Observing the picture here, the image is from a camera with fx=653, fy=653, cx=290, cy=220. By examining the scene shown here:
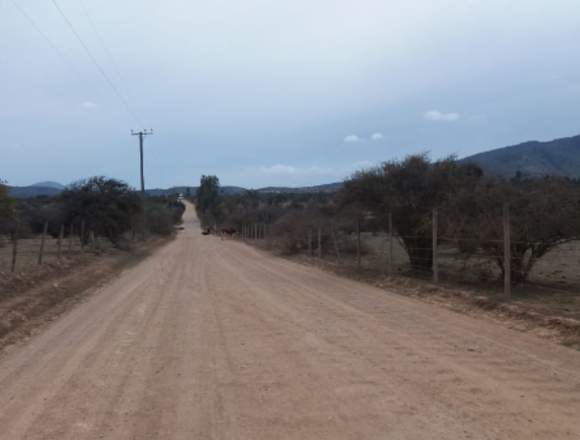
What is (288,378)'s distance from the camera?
7742 mm

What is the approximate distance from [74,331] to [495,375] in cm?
790

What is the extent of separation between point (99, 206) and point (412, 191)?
1185 inches

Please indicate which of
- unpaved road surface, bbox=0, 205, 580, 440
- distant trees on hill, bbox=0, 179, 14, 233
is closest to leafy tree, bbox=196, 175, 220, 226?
distant trees on hill, bbox=0, 179, 14, 233

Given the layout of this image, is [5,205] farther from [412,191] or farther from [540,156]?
[540,156]

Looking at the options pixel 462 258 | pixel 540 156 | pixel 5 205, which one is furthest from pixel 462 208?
pixel 540 156

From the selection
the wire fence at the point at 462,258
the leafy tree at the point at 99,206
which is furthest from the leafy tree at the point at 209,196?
the wire fence at the point at 462,258

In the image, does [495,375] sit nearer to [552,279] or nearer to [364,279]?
[552,279]

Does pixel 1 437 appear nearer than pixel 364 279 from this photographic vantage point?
Yes

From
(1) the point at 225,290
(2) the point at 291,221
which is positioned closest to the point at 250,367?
→ (1) the point at 225,290

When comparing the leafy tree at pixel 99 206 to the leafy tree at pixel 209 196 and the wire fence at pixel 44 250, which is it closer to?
the wire fence at pixel 44 250

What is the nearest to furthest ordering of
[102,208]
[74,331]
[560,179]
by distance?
1. [74,331]
2. [560,179]
3. [102,208]

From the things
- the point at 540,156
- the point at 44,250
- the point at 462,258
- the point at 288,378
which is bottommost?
the point at 44,250

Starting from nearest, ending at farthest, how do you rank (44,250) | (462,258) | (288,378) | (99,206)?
(288,378) → (462,258) → (44,250) → (99,206)

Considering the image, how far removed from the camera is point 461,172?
2256cm
